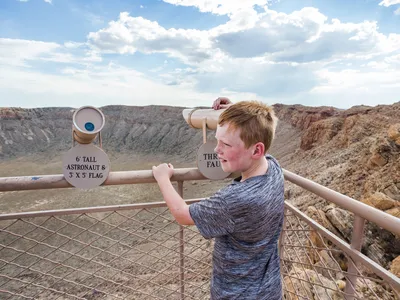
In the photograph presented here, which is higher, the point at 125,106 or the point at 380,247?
the point at 125,106

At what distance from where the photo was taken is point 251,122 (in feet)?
3.70

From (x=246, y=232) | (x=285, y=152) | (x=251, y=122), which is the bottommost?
(x=285, y=152)

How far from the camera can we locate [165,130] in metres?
41.4

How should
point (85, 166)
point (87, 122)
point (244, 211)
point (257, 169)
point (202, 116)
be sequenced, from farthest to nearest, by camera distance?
point (202, 116)
point (85, 166)
point (87, 122)
point (257, 169)
point (244, 211)

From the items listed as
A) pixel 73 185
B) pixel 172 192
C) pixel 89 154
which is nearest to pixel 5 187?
pixel 73 185

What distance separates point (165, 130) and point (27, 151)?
19.1 metres

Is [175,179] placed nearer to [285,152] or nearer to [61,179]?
[61,179]

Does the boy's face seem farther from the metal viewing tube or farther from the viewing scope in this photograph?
the viewing scope

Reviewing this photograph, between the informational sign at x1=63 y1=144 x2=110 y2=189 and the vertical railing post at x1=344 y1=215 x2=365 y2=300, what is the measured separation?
1260 mm

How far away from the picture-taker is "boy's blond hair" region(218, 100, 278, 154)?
1.13 m

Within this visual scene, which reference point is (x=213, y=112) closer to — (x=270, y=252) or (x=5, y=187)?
Answer: (x=270, y=252)

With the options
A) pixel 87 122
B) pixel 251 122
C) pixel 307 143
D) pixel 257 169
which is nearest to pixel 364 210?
pixel 257 169

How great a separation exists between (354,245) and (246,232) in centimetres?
57

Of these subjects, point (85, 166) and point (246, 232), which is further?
point (85, 166)
